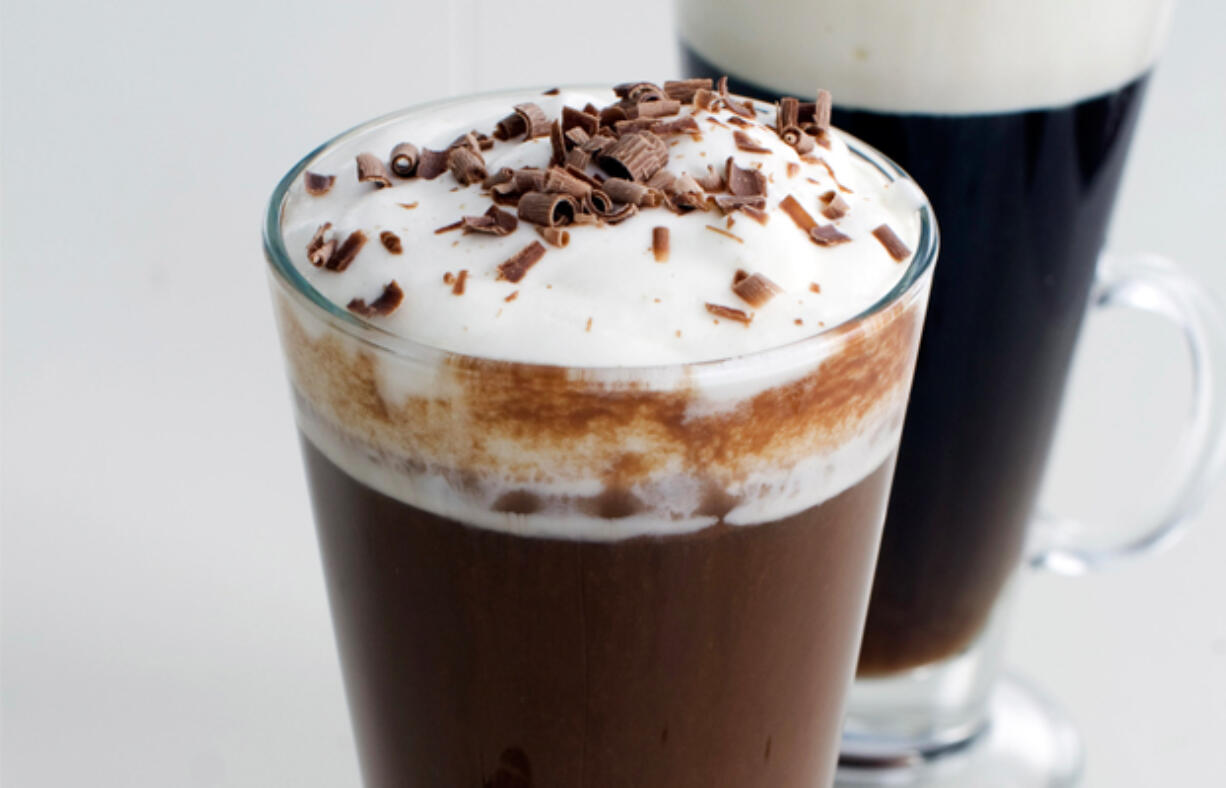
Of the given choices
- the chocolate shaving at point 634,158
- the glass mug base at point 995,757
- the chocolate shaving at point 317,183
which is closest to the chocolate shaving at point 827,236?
the chocolate shaving at point 634,158

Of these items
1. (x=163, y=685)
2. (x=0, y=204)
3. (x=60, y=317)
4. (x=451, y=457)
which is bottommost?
(x=163, y=685)

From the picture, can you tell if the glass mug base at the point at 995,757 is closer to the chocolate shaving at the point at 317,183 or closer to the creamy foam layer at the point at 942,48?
the creamy foam layer at the point at 942,48

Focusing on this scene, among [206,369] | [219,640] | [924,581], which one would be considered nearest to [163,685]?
[219,640]

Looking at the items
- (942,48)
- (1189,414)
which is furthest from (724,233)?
(1189,414)

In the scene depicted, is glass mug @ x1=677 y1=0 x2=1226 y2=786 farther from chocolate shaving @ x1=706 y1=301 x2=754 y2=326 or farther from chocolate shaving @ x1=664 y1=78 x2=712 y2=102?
chocolate shaving @ x1=706 y1=301 x2=754 y2=326

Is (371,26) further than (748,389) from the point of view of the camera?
Yes

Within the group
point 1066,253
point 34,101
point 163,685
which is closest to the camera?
point 1066,253

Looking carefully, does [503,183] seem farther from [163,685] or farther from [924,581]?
[163,685]
